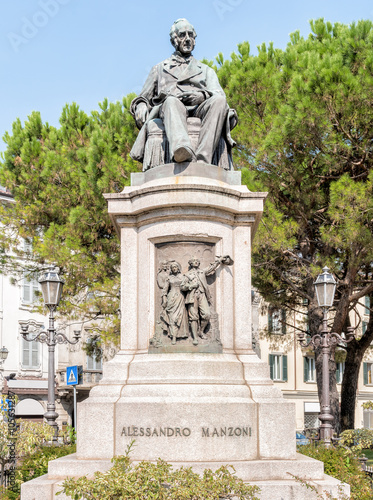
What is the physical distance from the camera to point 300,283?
1920 centimetres

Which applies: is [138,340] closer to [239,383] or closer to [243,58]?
[239,383]

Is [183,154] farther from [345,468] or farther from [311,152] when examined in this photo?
[311,152]

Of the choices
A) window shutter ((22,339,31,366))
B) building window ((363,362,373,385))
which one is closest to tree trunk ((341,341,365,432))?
window shutter ((22,339,31,366))

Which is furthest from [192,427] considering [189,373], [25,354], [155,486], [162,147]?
[25,354]

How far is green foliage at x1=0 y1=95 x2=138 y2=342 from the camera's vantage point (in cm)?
1927

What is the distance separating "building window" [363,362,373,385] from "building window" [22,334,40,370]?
22.9 meters

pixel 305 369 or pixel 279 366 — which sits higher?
pixel 279 366

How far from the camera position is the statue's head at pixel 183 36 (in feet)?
29.9

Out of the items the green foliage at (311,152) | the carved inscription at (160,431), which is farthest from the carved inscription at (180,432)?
the green foliage at (311,152)

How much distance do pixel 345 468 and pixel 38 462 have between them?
387cm

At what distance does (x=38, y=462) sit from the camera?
899 centimetres

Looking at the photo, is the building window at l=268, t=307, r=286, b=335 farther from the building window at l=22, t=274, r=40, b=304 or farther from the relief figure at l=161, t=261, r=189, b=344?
the building window at l=22, t=274, r=40, b=304

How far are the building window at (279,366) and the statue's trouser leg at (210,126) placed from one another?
34.2m

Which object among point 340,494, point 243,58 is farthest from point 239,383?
point 243,58
